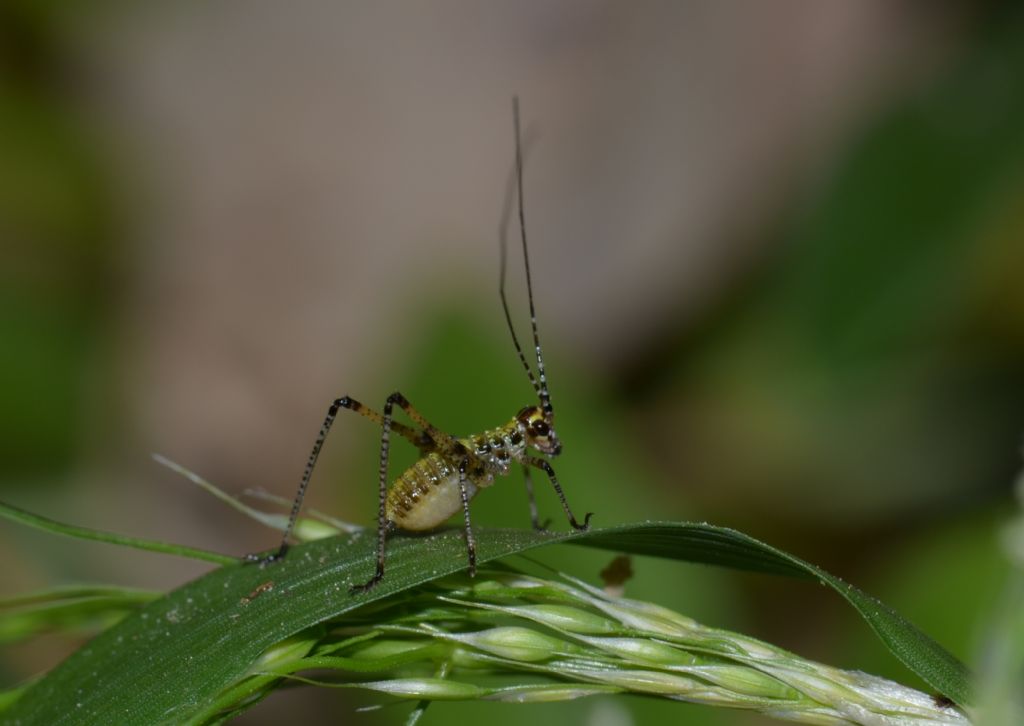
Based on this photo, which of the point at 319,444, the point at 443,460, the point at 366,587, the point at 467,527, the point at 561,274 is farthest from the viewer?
the point at 561,274

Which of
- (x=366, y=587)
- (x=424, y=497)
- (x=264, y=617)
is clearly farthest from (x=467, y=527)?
(x=424, y=497)

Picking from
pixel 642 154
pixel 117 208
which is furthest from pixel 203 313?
pixel 642 154

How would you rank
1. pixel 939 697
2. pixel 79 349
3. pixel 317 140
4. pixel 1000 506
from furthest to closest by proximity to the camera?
pixel 317 140
pixel 79 349
pixel 1000 506
pixel 939 697

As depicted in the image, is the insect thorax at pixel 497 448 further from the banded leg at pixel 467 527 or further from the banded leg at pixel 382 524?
the banded leg at pixel 382 524

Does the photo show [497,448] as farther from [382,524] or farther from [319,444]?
[382,524]

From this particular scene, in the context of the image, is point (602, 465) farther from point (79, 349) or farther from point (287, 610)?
point (79, 349)
